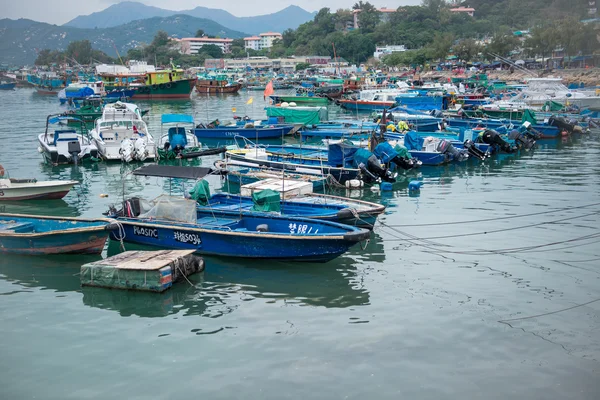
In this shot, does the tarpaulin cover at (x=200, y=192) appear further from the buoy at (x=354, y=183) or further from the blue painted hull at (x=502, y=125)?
the blue painted hull at (x=502, y=125)

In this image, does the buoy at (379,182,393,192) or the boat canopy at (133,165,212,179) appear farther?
the buoy at (379,182,393,192)

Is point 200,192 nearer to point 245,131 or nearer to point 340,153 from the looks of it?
point 340,153

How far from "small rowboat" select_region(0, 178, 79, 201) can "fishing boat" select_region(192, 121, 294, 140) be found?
17.0 metres

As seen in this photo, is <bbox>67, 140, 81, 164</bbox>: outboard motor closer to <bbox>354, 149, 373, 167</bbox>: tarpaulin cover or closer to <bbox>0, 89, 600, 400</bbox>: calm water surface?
<bbox>354, 149, 373, 167</bbox>: tarpaulin cover

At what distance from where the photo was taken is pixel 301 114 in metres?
43.4

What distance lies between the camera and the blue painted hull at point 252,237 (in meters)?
14.9

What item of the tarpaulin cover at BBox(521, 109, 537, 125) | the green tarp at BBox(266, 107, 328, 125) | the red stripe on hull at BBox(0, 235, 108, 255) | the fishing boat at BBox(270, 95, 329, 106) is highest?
the fishing boat at BBox(270, 95, 329, 106)

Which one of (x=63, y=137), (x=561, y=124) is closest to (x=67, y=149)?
(x=63, y=137)

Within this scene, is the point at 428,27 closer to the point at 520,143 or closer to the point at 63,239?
the point at 520,143

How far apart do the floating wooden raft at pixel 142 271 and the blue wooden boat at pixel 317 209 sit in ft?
9.77

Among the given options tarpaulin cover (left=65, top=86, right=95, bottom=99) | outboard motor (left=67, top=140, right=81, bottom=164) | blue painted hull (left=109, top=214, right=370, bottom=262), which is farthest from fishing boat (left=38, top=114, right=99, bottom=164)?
tarpaulin cover (left=65, top=86, right=95, bottom=99)

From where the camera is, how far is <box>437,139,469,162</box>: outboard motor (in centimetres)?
3102

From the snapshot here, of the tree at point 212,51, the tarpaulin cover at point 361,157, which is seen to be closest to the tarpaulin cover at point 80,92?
the tarpaulin cover at point 361,157

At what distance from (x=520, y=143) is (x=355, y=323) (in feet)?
87.7
